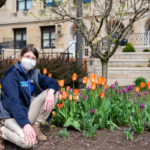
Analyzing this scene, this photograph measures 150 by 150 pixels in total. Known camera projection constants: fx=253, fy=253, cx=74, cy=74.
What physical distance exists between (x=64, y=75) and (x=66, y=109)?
18.7ft

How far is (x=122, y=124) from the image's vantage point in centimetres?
422

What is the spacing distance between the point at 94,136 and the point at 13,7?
1054 inches

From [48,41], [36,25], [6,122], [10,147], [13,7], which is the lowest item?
[10,147]

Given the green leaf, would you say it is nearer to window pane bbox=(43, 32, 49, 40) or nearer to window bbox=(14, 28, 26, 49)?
window pane bbox=(43, 32, 49, 40)

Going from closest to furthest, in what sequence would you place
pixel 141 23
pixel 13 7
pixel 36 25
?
pixel 141 23 → pixel 36 25 → pixel 13 7

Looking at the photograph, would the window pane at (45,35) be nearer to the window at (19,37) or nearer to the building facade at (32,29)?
the building facade at (32,29)

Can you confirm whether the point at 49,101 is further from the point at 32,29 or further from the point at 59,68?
the point at 32,29

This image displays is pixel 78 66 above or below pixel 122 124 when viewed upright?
above

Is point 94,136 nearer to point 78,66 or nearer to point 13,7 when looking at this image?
point 78,66

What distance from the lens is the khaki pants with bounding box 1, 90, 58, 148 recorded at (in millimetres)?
3010

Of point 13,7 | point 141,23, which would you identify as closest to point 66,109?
point 141,23

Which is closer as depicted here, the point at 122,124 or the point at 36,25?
the point at 122,124

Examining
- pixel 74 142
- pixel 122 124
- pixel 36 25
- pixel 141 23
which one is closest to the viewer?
pixel 74 142

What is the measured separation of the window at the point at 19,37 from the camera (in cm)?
2728
